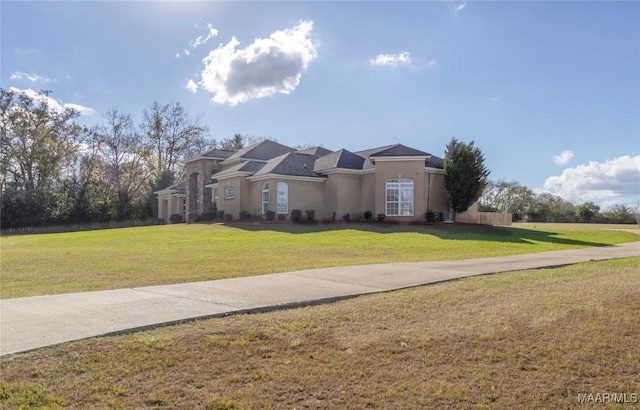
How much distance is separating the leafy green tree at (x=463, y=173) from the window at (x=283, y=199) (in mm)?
10619

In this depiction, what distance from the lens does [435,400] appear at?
4.07 m

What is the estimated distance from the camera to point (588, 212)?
188 feet

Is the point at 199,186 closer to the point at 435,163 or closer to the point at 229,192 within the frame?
the point at 229,192

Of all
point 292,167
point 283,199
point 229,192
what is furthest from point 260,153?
point 283,199

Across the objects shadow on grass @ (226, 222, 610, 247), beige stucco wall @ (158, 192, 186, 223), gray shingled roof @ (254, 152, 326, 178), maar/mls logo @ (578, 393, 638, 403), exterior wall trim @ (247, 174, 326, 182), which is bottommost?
maar/mls logo @ (578, 393, 638, 403)

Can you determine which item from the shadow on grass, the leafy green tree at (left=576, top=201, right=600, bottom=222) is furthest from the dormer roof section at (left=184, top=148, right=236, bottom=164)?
the leafy green tree at (left=576, top=201, right=600, bottom=222)

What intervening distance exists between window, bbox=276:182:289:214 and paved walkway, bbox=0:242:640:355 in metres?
20.4

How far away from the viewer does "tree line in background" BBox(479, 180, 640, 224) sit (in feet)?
187

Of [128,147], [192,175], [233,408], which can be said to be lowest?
[233,408]

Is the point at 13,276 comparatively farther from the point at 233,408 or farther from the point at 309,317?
the point at 233,408

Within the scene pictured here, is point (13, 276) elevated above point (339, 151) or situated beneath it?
situated beneath

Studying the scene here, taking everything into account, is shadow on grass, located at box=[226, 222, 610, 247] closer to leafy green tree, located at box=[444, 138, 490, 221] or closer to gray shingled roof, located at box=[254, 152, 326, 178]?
leafy green tree, located at box=[444, 138, 490, 221]

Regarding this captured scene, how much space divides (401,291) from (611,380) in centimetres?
380

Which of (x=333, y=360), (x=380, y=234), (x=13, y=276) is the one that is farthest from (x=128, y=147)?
(x=333, y=360)
